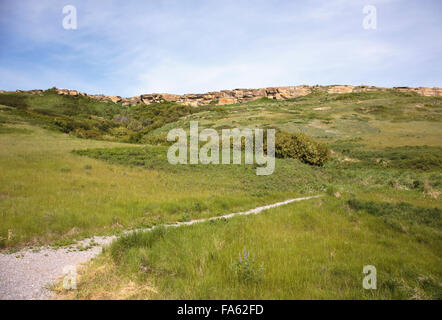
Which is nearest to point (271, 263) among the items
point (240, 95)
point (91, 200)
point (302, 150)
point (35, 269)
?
point (35, 269)

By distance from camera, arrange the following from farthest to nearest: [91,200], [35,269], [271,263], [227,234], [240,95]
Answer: [240,95] < [91,200] < [227,234] < [35,269] < [271,263]

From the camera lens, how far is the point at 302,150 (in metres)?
33.6

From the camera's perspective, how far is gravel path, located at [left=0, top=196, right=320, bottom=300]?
14.9 feet

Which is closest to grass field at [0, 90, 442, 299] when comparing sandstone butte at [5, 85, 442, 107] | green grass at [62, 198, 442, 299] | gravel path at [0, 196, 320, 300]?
green grass at [62, 198, 442, 299]

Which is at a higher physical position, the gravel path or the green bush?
the green bush

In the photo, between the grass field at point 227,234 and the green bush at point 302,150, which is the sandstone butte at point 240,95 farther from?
the grass field at point 227,234

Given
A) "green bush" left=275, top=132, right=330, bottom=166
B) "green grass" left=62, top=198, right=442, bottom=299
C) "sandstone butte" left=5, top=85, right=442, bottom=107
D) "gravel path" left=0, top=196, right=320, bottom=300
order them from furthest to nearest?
"sandstone butte" left=5, top=85, right=442, bottom=107
"green bush" left=275, top=132, right=330, bottom=166
"gravel path" left=0, top=196, right=320, bottom=300
"green grass" left=62, top=198, right=442, bottom=299

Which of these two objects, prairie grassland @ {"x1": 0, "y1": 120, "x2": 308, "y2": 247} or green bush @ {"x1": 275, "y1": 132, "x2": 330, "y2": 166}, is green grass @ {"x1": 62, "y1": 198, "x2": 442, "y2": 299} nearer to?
prairie grassland @ {"x1": 0, "y1": 120, "x2": 308, "y2": 247}

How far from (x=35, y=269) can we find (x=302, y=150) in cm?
3257

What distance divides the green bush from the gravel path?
30166 mm

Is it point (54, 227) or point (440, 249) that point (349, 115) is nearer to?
point (440, 249)

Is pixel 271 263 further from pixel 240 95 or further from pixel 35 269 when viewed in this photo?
pixel 240 95

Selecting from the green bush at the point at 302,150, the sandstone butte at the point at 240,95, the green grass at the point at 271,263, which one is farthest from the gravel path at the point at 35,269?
the sandstone butte at the point at 240,95
